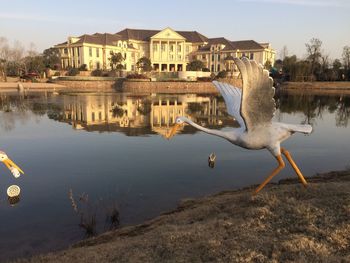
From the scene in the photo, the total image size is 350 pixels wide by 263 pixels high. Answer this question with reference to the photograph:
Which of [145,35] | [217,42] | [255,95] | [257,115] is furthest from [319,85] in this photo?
[255,95]

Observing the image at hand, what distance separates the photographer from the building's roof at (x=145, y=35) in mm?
88250

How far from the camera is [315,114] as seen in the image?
3125 cm

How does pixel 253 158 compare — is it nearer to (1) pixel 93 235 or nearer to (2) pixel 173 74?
(1) pixel 93 235

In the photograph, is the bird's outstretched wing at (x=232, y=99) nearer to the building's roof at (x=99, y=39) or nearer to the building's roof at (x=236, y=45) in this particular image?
the building's roof at (x=99, y=39)

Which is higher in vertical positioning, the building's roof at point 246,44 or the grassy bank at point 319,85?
the building's roof at point 246,44

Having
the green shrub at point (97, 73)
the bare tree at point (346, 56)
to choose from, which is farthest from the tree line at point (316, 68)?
the green shrub at point (97, 73)

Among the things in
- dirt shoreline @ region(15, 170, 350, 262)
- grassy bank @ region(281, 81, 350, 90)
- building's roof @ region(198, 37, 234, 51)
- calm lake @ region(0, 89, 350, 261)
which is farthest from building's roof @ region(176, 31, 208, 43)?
dirt shoreline @ region(15, 170, 350, 262)

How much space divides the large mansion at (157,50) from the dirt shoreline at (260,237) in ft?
247

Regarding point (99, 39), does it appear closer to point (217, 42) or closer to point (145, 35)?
point (145, 35)

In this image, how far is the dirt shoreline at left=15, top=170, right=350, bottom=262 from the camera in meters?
4.57

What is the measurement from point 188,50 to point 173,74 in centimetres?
2560

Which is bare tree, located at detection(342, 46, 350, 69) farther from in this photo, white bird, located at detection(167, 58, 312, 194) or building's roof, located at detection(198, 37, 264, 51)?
white bird, located at detection(167, 58, 312, 194)

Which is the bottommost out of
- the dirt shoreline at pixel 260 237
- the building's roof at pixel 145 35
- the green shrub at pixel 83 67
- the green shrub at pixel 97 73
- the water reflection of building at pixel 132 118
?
the water reflection of building at pixel 132 118

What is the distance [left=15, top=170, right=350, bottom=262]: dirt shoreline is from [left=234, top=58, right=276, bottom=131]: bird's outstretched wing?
5.55 ft
